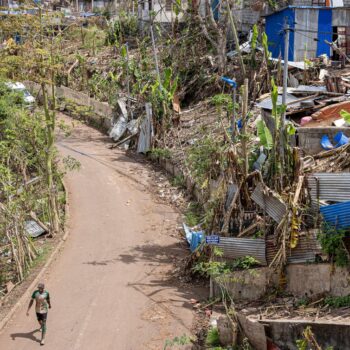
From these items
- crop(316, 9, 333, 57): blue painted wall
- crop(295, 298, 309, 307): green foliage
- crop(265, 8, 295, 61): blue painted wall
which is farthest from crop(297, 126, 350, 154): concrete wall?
crop(316, 9, 333, 57): blue painted wall

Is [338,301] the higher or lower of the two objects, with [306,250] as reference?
lower

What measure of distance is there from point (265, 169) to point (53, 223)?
688cm

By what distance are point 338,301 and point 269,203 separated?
2.41 metres

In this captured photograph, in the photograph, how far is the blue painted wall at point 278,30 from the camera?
23.4m

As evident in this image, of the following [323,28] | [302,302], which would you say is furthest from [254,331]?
[323,28]

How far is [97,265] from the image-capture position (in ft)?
50.1

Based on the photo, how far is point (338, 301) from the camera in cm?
1119

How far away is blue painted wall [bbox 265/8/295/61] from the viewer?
2344cm

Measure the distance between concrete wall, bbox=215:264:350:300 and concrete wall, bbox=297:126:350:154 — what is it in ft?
13.1

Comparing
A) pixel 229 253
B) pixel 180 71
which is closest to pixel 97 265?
pixel 229 253

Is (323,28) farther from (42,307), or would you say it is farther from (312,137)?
(42,307)

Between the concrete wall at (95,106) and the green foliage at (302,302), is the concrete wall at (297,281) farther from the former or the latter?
the concrete wall at (95,106)

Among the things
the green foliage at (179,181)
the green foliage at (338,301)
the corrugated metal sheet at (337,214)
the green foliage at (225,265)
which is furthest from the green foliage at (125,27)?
the green foliage at (338,301)

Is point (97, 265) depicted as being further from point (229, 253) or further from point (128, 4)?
point (128, 4)
